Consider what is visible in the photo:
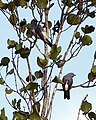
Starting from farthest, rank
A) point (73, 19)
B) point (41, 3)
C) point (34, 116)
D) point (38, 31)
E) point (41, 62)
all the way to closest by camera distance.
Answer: point (38, 31)
point (73, 19)
point (41, 3)
point (41, 62)
point (34, 116)

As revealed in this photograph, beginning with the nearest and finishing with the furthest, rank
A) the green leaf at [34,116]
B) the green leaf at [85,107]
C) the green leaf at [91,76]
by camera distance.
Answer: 1. the green leaf at [34,116]
2. the green leaf at [85,107]
3. the green leaf at [91,76]

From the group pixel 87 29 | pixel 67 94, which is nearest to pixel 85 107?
pixel 67 94

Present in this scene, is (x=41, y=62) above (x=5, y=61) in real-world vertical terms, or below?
below

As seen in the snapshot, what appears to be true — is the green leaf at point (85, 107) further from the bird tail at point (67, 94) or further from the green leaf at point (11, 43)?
the green leaf at point (11, 43)

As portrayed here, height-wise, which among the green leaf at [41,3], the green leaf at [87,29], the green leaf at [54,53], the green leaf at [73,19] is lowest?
the green leaf at [54,53]

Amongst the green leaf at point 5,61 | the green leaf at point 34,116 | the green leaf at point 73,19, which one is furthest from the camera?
the green leaf at point 73,19

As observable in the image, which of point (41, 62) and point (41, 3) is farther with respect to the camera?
point (41, 3)

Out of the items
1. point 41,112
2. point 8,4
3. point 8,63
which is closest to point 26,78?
point 8,63

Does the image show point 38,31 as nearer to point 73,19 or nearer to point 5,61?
point 73,19

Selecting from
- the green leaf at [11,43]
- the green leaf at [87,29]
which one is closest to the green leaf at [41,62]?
the green leaf at [11,43]

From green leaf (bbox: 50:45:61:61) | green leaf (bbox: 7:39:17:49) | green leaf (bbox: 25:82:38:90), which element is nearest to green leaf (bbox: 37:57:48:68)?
green leaf (bbox: 50:45:61:61)

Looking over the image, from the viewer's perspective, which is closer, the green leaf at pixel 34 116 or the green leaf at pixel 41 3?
the green leaf at pixel 34 116

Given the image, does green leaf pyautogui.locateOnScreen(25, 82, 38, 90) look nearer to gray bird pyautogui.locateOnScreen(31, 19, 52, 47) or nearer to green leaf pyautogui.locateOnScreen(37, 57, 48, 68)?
green leaf pyautogui.locateOnScreen(37, 57, 48, 68)

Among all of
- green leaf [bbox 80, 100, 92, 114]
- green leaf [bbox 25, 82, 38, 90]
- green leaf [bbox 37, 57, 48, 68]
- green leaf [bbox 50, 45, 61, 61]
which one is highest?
green leaf [bbox 50, 45, 61, 61]
